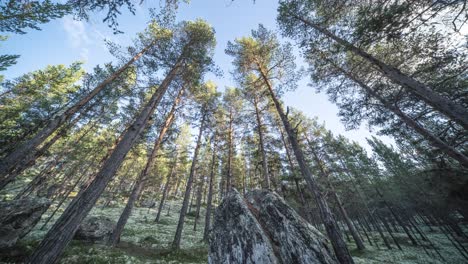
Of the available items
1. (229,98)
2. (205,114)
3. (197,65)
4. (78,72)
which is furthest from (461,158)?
(78,72)

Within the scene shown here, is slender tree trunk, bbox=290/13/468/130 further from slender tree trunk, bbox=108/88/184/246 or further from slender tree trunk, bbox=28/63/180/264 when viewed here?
slender tree trunk, bbox=108/88/184/246

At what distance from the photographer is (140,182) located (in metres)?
11.1

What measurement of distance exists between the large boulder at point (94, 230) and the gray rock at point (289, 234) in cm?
1203

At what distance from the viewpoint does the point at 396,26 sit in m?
6.29

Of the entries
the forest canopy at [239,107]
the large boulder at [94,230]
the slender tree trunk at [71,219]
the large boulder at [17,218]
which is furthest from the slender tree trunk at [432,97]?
the large boulder at [17,218]

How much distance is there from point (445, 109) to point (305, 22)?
24.9 ft

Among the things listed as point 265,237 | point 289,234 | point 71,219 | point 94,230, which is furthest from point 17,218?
point 289,234

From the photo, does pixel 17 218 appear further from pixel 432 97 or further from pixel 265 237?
pixel 432 97

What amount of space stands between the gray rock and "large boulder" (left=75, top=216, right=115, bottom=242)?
12.0 metres

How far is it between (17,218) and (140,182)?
7.02m

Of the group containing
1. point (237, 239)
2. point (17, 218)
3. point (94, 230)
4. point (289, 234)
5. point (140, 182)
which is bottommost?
point (237, 239)

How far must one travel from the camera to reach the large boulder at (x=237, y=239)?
4272 millimetres

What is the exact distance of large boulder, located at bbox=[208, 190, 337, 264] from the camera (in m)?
4.29

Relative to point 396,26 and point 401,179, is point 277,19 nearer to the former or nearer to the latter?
point 396,26
